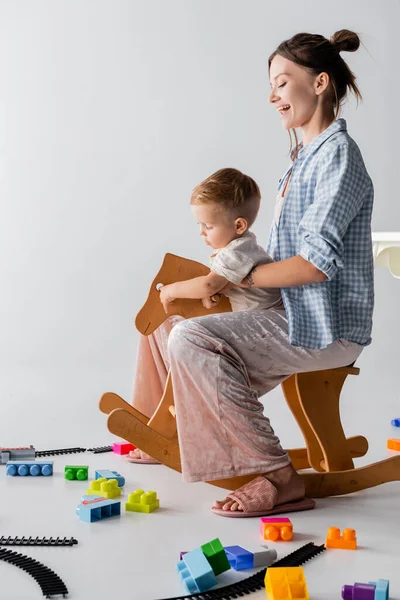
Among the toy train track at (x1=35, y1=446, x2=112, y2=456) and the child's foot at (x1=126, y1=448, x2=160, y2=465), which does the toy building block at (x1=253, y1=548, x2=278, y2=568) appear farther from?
the toy train track at (x1=35, y1=446, x2=112, y2=456)

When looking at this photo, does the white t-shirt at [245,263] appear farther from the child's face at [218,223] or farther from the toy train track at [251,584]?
the toy train track at [251,584]

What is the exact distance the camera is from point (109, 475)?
2.22 meters

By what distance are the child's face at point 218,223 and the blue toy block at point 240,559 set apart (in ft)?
2.60

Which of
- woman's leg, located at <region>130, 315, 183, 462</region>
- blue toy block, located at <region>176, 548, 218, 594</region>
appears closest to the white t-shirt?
woman's leg, located at <region>130, 315, 183, 462</region>

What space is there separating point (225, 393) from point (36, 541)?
522mm

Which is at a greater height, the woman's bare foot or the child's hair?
the child's hair

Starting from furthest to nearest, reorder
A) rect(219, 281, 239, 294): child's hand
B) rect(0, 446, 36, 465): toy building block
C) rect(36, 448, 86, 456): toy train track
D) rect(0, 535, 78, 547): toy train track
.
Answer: rect(36, 448, 86, 456): toy train track, rect(0, 446, 36, 465): toy building block, rect(219, 281, 239, 294): child's hand, rect(0, 535, 78, 547): toy train track

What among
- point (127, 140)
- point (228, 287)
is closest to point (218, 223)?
point (228, 287)

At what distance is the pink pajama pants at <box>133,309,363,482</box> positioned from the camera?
1966mm

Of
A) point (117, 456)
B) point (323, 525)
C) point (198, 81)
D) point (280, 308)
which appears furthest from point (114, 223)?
point (323, 525)

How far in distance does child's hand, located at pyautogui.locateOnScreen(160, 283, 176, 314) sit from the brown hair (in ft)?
2.00

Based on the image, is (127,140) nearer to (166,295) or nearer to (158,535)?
(166,295)

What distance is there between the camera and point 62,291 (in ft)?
14.0

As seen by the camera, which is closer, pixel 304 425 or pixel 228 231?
pixel 228 231
